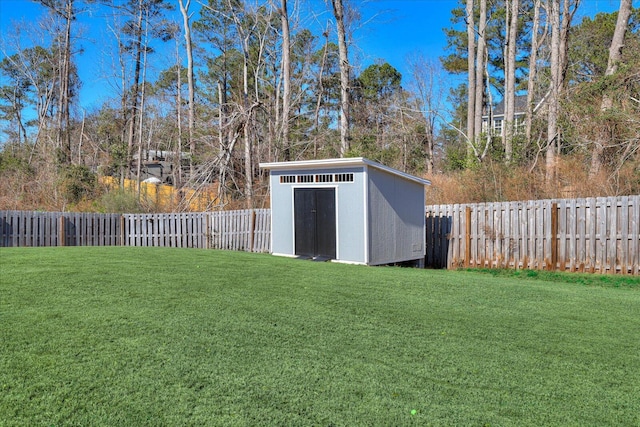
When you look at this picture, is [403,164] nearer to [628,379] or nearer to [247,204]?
[247,204]

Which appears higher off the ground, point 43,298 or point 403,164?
point 403,164

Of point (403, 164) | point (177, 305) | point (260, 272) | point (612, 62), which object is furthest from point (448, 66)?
point (177, 305)

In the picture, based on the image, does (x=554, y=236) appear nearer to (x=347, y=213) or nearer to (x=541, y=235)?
(x=541, y=235)

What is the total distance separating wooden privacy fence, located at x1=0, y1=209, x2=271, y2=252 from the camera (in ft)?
50.7

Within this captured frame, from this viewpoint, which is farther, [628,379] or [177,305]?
[177,305]

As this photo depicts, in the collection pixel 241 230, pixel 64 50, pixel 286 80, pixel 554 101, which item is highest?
pixel 64 50

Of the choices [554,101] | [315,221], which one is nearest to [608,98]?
[554,101]

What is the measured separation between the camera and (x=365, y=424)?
2.84m

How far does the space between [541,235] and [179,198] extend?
1362cm

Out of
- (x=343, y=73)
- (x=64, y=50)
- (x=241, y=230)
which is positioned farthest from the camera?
(x=64, y=50)

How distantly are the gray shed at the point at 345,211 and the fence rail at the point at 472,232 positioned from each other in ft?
4.58

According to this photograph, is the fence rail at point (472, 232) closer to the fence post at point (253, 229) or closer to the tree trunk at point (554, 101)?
the fence post at point (253, 229)

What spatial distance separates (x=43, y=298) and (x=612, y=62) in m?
16.1

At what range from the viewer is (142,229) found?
55.6 ft
